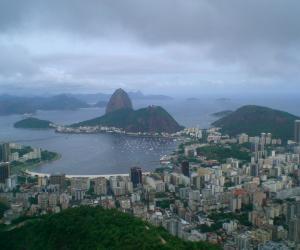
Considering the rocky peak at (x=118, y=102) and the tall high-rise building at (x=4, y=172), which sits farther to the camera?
the rocky peak at (x=118, y=102)

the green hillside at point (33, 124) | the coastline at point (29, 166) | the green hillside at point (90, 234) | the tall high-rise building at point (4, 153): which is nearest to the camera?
the green hillside at point (90, 234)

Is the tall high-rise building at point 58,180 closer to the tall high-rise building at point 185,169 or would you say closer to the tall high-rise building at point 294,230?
the tall high-rise building at point 185,169

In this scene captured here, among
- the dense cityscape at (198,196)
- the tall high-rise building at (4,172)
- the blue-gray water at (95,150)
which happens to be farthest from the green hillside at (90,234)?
the blue-gray water at (95,150)

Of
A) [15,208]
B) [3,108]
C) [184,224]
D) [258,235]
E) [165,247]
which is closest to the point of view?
[165,247]

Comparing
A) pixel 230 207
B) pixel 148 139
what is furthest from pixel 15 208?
pixel 148 139

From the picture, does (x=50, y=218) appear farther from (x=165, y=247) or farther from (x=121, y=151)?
(x=121, y=151)

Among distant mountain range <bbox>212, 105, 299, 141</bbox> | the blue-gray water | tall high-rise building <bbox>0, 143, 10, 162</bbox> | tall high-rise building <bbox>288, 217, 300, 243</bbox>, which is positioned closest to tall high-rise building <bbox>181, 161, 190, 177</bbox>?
the blue-gray water

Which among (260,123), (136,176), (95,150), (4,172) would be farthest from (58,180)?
(260,123)
